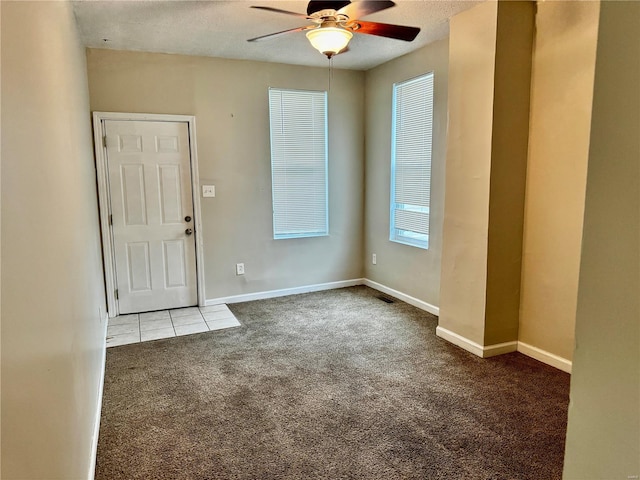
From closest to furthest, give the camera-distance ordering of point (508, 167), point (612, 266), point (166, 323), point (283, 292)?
point (612, 266) → point (508, 167) → point (166, 323) → point (283, 292)

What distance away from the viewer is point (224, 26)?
3.45 meters

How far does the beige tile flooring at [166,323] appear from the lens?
3.84 m

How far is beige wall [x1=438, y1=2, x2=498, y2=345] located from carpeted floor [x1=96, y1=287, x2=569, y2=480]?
1.33ft

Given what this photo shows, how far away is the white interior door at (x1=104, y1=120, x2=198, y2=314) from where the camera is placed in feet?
13.9

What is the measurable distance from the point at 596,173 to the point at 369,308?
157 inches

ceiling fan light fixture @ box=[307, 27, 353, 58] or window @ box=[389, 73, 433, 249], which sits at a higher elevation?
ceiling fan light fixture @ box=[307, 27, 353, 58]

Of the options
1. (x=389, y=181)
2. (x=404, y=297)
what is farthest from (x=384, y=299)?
(x=389, y=181)

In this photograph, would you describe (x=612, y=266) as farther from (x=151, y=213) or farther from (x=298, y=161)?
(x=298, y=161)

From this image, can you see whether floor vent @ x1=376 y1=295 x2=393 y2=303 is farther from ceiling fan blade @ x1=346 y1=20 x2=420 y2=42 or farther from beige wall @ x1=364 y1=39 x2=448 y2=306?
ceiling fan blade @ x1=346 y1=20 x2=420 y2=42

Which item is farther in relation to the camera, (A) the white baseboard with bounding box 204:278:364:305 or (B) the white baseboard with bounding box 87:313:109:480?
(A) the white baseboard with bounding box 204:278:364:305

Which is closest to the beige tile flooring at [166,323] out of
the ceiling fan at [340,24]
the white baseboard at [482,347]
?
the white baseboard at [482,347]

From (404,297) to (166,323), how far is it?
254cm

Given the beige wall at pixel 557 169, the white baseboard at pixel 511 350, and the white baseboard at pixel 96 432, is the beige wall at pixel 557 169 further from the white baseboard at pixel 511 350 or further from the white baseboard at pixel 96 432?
the white baseboard at pixel 96 432

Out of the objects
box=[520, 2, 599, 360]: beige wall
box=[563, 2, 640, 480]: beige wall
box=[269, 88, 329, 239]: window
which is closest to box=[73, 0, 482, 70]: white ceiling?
box=[269, 88, 329, 239]: window
